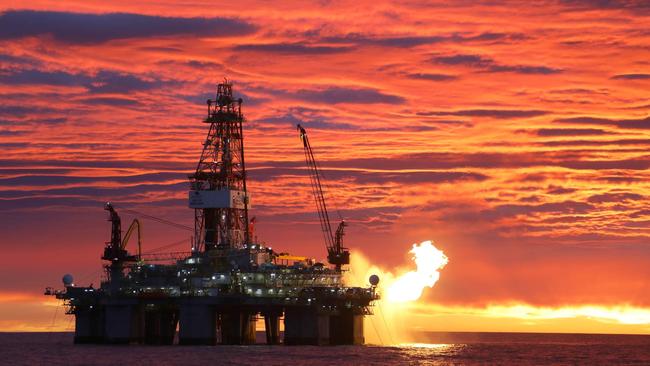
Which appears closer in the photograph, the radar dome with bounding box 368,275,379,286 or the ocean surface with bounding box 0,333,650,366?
the ocean surface with bounding box 0,333,650,366

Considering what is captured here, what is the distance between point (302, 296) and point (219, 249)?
1895 cm

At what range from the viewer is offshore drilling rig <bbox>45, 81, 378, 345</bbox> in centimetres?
14362

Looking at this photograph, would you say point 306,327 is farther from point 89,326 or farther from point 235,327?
point 89,326

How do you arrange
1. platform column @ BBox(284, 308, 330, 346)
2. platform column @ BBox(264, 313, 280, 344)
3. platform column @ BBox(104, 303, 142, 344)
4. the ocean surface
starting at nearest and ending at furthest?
the ocean surface < platform column @ BBox(284, 308, 330, 346) < platform column @ BBox(104, 303, 142, 344) < platform column @ BBox(264, 313, 280, 344)

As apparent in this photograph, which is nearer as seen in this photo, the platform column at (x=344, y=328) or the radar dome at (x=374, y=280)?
the radar dome at (x=374, y=280)

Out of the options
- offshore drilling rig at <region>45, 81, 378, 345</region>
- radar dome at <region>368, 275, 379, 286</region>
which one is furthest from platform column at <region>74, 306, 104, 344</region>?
radar dome at <region>368, 275, 379, 286</region>

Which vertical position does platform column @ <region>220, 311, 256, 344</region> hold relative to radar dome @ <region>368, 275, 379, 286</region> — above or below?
below

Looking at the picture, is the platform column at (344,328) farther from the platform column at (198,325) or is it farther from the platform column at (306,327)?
the platform column at (198,325)

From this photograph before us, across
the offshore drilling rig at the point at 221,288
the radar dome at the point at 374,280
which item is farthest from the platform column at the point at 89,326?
the radar dome at the point at 374,280

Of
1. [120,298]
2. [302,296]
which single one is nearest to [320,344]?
[302,296]

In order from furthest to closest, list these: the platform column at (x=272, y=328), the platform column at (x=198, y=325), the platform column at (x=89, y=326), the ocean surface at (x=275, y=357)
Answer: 1. the platform column at (x=272, y=328)
2. the platform column at (x=89, y=326)
3. the platform column at (x=198, y=325)
4. the ocean surface at (x=275, y=357)

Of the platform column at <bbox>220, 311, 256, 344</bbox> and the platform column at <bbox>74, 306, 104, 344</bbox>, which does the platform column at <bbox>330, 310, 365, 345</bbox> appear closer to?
the platform column at <bbox>220, 311, 256, 344</bbox>

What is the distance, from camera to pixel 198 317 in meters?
145

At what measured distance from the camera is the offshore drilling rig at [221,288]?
144 m
